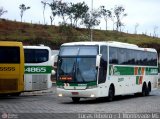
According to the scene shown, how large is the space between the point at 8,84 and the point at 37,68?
13.9 ft

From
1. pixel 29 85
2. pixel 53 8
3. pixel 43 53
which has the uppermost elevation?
pixel 53 8

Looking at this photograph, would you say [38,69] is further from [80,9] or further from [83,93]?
[80,9]

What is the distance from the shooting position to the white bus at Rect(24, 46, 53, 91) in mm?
30766

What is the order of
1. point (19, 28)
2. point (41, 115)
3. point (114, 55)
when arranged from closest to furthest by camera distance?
point (41, 115) → point (114, 55) → point (19, 28)

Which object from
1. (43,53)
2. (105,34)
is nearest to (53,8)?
(105,34)

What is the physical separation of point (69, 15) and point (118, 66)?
224 feet

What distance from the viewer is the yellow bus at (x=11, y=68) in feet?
88.3

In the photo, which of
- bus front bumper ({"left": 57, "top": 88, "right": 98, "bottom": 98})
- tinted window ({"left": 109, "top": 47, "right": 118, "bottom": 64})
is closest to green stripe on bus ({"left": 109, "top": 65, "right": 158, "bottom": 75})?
tinted window ({"left": 109, "top": 47, "right": 118, "bottom": 64})

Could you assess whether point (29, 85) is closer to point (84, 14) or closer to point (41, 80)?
point (41, 80)

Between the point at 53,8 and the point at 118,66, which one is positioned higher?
the point at 53,8

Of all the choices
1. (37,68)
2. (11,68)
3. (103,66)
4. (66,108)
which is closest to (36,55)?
(37,68)

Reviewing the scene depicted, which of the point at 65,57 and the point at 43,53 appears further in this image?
the point at 43,53

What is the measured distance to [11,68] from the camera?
2709cm

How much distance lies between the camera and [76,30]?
3893 inches
